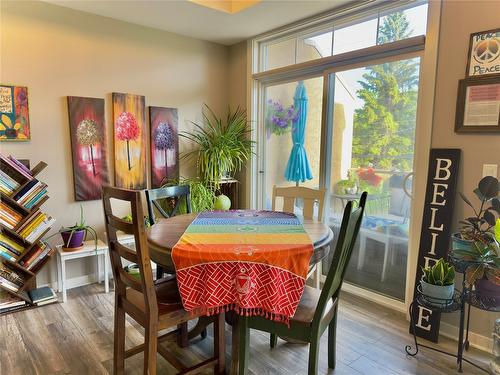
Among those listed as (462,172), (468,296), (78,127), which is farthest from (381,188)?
(78,127)

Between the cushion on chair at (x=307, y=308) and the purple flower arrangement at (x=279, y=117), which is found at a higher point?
the purple flower arrangement at (x=279, y=117)

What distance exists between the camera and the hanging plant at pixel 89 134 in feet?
9.95

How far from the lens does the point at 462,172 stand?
2209mm

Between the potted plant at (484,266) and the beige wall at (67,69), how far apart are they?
305 cm

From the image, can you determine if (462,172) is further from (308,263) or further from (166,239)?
(166,239)

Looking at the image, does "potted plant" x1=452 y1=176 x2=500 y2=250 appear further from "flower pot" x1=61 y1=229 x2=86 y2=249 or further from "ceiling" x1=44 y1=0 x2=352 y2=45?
"flower pot" x1=61 y1=229 x2=86 y2=249

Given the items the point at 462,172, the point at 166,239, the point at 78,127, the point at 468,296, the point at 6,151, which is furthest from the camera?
the point at 78,127

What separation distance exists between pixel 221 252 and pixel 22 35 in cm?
262

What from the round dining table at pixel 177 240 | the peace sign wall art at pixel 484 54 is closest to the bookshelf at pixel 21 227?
the round dining table at pixel 177 240

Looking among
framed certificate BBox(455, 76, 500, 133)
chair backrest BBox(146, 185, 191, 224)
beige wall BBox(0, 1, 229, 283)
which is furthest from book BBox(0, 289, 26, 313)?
framed certificate BBox(455, 76, 500, 133)

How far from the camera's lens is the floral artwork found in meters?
2.66

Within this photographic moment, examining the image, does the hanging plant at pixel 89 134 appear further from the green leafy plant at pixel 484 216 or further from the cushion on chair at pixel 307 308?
the green leafy plant at pixel 484 216

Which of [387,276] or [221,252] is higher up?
[221,252]

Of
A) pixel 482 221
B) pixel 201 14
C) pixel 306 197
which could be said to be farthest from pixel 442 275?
pixel 201 14
